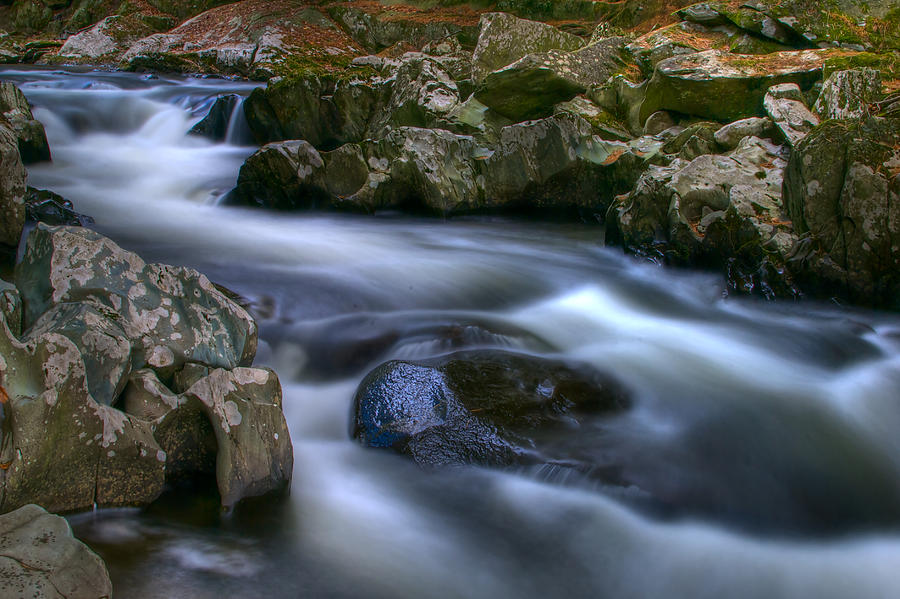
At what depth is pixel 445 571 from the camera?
2477 mm

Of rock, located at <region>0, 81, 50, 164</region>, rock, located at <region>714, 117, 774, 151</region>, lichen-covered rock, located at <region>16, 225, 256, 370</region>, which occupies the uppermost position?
rock, located at <region>714, 117, 774, 151</region>

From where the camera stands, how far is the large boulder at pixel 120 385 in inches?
86.4

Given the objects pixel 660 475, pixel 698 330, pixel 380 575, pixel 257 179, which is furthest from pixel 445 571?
pixel 257 179

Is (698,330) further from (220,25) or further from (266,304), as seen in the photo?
(220,25)

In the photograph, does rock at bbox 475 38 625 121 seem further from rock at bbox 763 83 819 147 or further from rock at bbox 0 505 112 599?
rock at bbox 0 505 112 599

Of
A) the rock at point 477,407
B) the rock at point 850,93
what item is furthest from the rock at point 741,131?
A: the rock at point 477,407

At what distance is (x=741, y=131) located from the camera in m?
6.36

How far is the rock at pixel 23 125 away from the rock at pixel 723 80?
26.8 ft

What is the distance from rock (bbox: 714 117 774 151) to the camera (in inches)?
245

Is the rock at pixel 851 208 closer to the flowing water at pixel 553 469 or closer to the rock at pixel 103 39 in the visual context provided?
the flowing water at pixel 553 469

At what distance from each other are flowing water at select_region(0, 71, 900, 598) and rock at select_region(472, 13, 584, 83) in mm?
4100

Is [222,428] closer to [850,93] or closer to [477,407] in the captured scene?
[477,407]

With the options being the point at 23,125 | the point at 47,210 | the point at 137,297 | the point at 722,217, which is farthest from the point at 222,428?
the point at 23,125

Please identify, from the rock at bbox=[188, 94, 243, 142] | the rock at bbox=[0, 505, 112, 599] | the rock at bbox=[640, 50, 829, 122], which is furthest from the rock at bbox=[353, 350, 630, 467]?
the rock at bbox=[188, 94, 243, 142]
